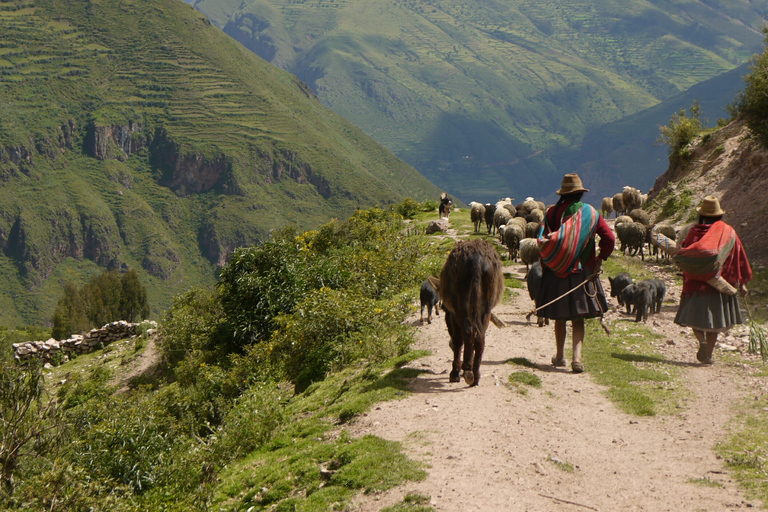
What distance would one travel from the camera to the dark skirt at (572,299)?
8.45 m

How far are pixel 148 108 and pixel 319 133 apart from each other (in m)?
48.4

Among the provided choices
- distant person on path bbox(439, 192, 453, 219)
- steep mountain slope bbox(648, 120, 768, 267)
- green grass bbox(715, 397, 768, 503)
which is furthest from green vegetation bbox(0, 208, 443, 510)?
distant person on path bbox(439, 192, 453, 219)

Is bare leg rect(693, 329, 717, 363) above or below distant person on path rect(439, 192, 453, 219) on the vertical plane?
below

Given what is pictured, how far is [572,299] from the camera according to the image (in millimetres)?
8453

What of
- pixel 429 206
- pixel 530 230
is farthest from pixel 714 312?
pixel 429 206

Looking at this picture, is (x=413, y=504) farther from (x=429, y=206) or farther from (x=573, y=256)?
(x=429, y=206)

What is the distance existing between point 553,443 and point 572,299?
224 cm

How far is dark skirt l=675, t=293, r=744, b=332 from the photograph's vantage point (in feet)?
30.9

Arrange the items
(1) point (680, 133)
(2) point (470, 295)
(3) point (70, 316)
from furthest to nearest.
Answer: (3) point (70, 316)
(1) point (680, 133)
(2) point (470, 295)

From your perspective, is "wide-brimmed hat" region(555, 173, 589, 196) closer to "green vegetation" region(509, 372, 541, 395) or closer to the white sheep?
"green vegetation" region(509, 372, 541, 395)

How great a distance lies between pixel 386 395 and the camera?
8.41 m

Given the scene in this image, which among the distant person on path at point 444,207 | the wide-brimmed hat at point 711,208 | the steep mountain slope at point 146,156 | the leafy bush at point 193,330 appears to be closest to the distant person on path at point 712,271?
the wide-brimmed hat at point 711,208

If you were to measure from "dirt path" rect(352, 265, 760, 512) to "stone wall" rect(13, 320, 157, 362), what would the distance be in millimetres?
24161

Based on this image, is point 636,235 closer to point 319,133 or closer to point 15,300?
point 15,300
